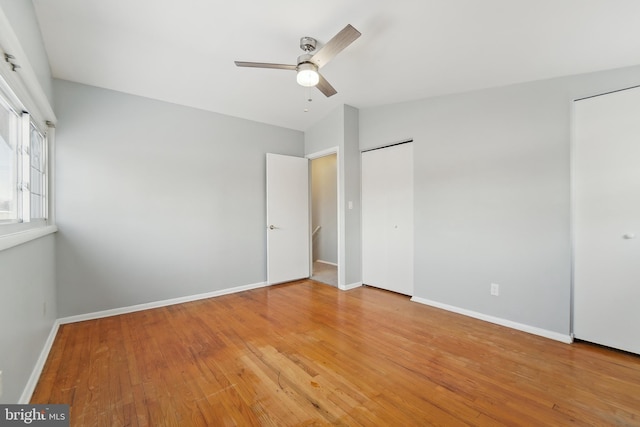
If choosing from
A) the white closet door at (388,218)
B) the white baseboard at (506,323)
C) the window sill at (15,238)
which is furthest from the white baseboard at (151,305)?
the white baseboard at (506,323)

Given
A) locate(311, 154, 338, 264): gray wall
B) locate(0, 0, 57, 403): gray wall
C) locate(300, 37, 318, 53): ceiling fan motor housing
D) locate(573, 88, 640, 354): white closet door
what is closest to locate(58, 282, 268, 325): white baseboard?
locate(0, 0, 57, 403): gray wall

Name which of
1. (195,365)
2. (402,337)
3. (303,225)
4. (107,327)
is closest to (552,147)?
(402,337)

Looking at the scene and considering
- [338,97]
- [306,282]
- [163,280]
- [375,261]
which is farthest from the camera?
[306,282]

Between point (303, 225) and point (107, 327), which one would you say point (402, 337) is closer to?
point (303, 225)

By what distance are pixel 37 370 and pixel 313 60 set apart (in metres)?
3.09

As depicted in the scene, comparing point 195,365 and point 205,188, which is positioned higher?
point 205,188

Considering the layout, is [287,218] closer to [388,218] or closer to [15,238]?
[388,218]

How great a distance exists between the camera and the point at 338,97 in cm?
358

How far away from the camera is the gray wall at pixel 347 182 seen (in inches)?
154

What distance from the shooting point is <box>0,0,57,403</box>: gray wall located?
1.38 metres

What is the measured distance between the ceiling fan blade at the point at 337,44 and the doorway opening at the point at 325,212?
138 inches

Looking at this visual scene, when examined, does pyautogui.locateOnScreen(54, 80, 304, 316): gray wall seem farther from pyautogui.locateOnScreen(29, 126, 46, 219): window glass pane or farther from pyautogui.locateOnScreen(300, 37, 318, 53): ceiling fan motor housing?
pyautogui.locateOnScreen(300, 37, 318, 53): ceiling fan motor housing

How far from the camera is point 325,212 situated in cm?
611

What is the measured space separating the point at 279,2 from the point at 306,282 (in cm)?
364
